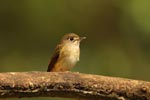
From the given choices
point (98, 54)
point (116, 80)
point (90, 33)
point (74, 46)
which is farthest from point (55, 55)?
point (90, 33)

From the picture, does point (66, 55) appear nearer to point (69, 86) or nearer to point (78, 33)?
point (69, 86)

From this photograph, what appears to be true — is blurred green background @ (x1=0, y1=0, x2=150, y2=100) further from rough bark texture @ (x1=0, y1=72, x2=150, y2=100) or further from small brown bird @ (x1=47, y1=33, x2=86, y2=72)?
rough bark texture @ (x1=0, y1=72, x2=150, y2=100)

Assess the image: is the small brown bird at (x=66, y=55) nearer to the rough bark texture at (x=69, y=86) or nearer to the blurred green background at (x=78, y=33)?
the rough bark texture at (x=69, y=86)

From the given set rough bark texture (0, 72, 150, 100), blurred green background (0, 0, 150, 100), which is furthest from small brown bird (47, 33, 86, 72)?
blurred green background (0, 0, 150, 100)

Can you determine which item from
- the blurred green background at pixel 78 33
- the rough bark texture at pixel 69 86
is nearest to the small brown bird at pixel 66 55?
the rough bark texture at pixel 69 86

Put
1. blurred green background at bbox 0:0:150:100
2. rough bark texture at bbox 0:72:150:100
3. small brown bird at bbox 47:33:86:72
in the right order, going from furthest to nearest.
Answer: blurred green background at bbox 0:0:150:100 < small brown bird at bbox 47:33:86:72 < rough bark texture at bbox 0:72:150:100

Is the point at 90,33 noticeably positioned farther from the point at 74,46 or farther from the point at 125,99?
the point at 125,99
